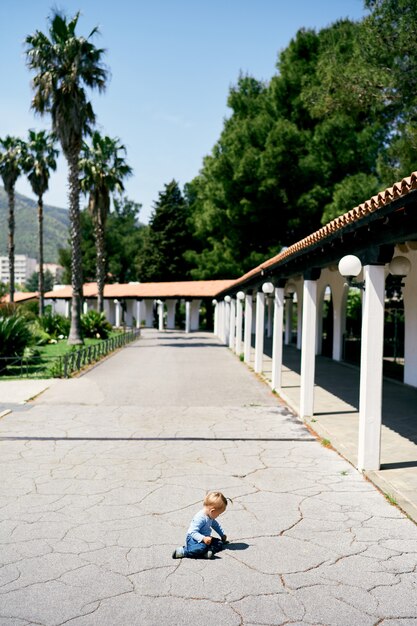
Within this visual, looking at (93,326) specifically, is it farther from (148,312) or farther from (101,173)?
(148,312)

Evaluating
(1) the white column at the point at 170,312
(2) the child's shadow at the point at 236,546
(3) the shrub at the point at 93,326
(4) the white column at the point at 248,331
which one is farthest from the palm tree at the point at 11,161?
(2) the child's shadow at the point at 236,546

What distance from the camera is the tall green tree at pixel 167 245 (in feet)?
183

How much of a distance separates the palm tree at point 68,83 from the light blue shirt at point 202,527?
21.8 m

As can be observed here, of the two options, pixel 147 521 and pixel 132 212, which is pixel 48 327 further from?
pixel 132 212

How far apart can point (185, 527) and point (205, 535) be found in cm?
57

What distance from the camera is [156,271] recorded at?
56.0 metres

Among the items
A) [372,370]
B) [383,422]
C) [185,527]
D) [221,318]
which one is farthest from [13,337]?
[221,318]

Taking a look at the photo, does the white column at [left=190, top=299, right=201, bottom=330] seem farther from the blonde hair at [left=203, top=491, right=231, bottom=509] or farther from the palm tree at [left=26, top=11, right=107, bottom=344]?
the blonde hair at [left=203, top=491, right=231, bottom=509]

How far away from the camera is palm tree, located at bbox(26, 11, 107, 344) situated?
965 inches

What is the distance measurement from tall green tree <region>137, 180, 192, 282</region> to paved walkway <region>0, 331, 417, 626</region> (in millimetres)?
45980

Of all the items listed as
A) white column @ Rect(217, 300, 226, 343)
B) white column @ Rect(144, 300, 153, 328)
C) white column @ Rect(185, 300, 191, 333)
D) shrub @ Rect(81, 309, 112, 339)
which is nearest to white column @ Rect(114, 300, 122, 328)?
white column @ Rect(144, 300, 153, 328)

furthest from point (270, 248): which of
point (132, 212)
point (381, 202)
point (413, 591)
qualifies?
point (132, 212)

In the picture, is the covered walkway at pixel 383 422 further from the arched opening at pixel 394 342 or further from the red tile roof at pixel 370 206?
Answer: the red tile roof at pixel 370 206

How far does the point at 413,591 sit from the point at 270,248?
36516 millimetres
